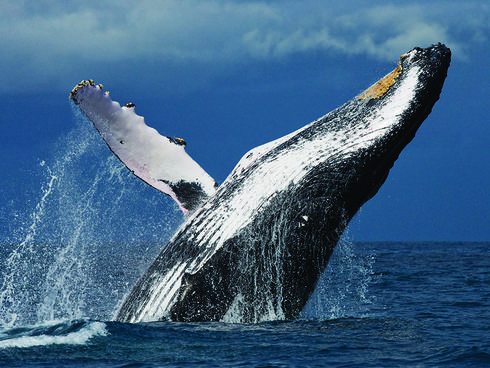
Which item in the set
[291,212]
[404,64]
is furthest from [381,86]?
[291,212]

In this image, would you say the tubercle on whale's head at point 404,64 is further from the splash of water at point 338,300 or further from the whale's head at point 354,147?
the splash of water at point 338,300

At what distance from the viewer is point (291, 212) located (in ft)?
23.4

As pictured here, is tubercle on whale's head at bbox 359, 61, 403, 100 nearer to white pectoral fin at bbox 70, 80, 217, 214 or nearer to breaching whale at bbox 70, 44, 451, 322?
breaching whale at bbox 70, 44, 451, 322

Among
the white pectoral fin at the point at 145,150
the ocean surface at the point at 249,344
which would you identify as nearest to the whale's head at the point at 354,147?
the ocean surface at the point at 249,344

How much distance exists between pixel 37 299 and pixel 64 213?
702cm

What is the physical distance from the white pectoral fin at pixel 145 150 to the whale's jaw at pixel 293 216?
109cm

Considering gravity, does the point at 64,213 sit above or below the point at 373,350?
above

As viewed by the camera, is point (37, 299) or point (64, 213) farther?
point (37, 299)

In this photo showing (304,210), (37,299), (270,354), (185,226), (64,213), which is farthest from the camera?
(37,299)

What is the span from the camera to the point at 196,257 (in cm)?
725

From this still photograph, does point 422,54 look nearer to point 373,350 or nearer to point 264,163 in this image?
point 264,163

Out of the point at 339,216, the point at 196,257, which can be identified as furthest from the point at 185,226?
the point at 339,216

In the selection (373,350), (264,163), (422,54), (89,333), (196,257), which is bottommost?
(89,333)

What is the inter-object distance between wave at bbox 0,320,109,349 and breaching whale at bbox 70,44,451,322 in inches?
20.4
